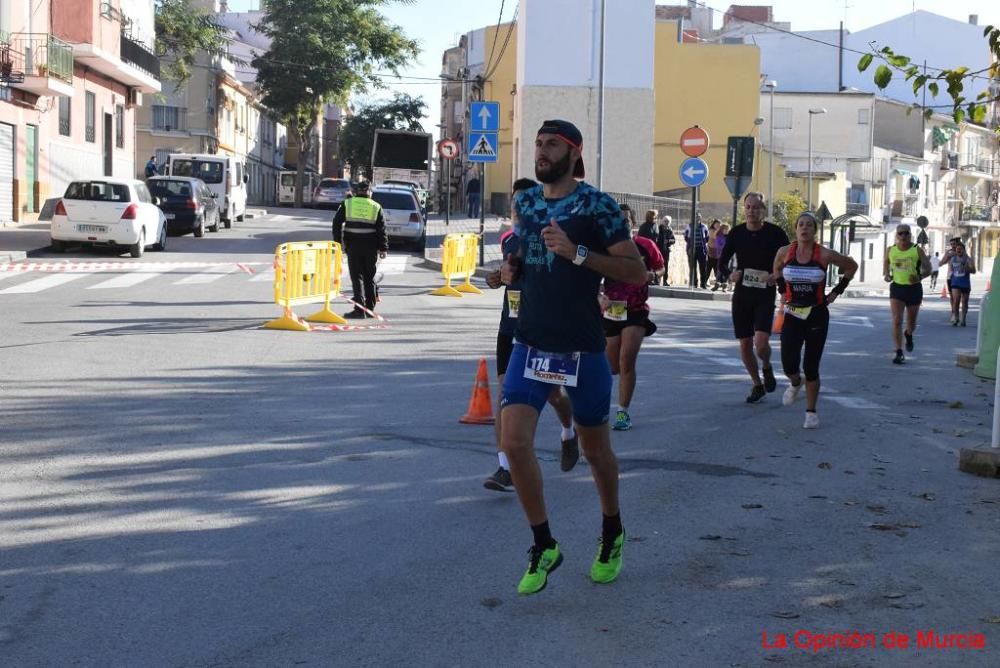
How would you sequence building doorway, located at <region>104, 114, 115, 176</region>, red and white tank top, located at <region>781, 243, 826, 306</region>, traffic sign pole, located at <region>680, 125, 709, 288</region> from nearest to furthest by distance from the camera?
red and white tank top, located at <region>781, 243, 826, 306</region>, traffic sign pole, located at <region>680, 125, 709, 288</region>, building doorway, located at <region>104, 114, 115, 176</region>

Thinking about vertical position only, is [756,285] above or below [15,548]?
above

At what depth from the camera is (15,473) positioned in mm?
7406

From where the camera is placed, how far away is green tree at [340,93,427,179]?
9056cm

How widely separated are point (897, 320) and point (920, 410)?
17.4 feet

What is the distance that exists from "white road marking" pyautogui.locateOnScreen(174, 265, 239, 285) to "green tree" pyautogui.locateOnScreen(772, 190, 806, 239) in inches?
1374

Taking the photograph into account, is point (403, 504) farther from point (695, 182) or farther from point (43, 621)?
point (695, 182)

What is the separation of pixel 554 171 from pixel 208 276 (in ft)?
63.0

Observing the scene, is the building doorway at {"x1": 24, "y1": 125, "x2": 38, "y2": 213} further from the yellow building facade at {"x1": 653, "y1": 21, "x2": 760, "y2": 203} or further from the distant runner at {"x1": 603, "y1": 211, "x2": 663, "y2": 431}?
the distant runner at {"x1": 603, "y1": 211, "x2": 663, "y2": 431}

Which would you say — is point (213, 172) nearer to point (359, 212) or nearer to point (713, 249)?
point (713, 249)

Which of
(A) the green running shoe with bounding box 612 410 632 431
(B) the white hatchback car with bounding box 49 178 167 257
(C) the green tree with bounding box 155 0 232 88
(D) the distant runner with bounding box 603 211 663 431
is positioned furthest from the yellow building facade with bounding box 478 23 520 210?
(A) the green running shoe with bounding box 612 410 632 431

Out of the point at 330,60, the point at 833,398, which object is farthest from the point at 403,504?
the point at 330,60

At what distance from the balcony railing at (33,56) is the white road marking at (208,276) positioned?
12.6 metres

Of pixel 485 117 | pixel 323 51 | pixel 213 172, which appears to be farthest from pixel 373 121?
pixel 485 117

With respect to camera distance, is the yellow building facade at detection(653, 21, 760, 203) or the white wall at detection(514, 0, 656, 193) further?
the yellow building facade at detection(653, 21, 760, 203)
